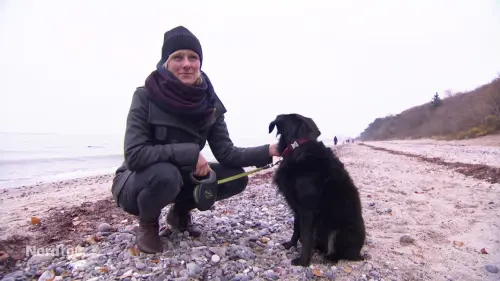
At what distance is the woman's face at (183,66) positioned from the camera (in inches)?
114

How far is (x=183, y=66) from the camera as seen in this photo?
2.88 m

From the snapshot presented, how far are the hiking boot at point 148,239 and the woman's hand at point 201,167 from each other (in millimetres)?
607

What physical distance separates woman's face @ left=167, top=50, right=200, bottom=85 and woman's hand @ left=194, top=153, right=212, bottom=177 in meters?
0.74

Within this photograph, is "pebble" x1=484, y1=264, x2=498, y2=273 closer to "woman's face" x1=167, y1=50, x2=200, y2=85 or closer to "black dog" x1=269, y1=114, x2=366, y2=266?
"black dog" x1=269, y1=114, x2=366, y2=266

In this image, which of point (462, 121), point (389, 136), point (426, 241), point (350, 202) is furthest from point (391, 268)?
point (389, 136)

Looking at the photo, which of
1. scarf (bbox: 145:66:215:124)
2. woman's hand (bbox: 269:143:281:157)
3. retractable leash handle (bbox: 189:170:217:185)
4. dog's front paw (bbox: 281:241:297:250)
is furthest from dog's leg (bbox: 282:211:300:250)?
scarf (bbox: 145:66:215:124)

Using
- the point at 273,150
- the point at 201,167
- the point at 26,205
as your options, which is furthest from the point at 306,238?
the point at 26,205

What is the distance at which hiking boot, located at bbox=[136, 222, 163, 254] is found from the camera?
8.91ft

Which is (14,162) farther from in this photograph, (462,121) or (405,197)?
(462,121)

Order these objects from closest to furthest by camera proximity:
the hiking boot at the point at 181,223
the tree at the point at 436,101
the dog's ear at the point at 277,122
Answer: the dog's ear at the point at 277,122 → the hiking boot at the point at 181,223 → the tree at the point at 436,101

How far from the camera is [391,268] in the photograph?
2670 millimetres

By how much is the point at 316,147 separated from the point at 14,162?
2436 centimetres

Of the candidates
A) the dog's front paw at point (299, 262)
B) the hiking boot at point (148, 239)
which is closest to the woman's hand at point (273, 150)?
the dog's front paw at point (299, 262)

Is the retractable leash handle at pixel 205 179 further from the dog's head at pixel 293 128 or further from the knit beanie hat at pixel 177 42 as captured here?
the knit beanie hat at pixel 177 42
